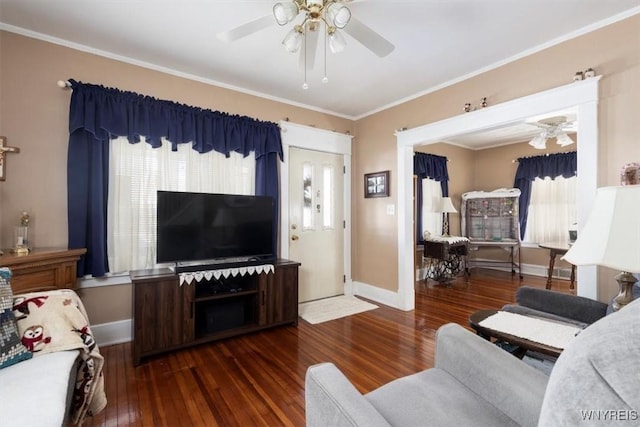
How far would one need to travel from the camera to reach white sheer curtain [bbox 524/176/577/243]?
16.8 ft

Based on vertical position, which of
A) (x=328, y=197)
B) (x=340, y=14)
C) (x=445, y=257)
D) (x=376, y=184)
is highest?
(x=340, y=14)

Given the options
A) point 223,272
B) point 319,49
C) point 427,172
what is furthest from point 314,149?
point 427,172

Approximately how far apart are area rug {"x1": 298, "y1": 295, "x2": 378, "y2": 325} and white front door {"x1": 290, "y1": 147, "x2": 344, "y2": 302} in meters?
0.13

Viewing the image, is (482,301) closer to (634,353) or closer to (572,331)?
(572,331)

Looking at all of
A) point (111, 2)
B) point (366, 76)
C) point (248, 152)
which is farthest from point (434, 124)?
point (111, 2)

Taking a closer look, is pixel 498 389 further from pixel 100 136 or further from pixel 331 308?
pixel 100 136

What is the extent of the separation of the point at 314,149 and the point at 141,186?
2.08 m

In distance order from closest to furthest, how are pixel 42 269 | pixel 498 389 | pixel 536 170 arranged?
1. pixel 498 389
2. pixel 42 269
3. pixel 536 170

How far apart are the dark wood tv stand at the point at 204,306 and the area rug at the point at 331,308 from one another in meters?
0.35

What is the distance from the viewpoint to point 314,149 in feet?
12.7

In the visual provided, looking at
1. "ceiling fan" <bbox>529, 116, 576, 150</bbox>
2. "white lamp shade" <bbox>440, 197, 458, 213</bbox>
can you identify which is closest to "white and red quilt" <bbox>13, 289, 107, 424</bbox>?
"ceiling fan" <bbox>529, 116, 576, 150</bbox>

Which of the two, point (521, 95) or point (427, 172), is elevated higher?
point (521, 95)

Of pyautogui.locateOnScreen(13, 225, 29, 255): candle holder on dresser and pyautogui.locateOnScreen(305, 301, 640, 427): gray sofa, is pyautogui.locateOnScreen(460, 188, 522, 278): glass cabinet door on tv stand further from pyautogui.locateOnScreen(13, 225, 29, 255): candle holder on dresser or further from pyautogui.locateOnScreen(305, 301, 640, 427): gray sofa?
pyautogui.locateOnScreen(13, 225, 29, 255): candle holder on dresser

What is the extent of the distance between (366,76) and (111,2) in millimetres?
2196
